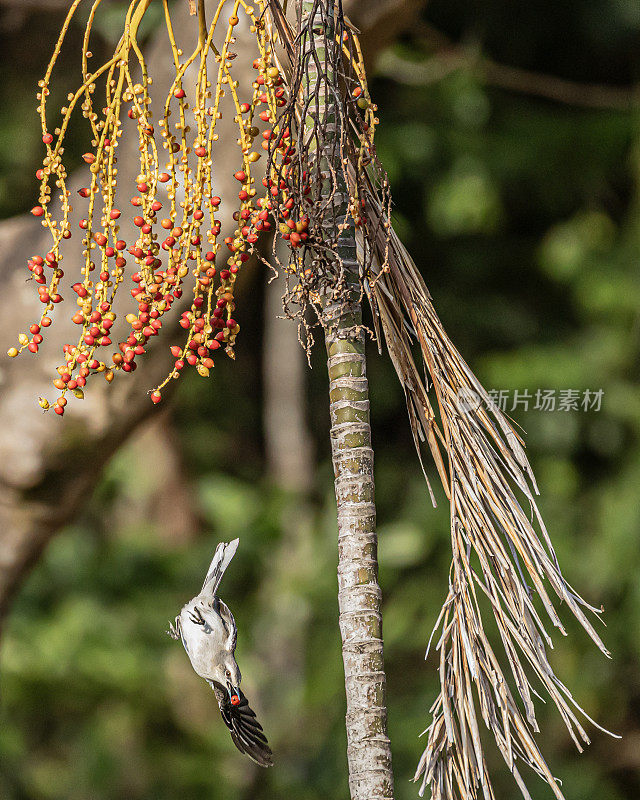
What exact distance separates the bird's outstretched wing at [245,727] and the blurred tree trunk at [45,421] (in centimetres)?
67

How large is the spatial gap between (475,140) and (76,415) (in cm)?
193

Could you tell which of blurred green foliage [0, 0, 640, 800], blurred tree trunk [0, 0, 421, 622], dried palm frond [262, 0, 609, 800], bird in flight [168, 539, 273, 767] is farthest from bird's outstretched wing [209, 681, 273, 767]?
blurred green foliage [0, 0, 640, 800]

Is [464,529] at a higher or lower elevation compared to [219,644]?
higher

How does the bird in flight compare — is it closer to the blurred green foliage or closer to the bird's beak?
the bird's beak

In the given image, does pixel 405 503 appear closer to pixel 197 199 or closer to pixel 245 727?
pixel 245 727

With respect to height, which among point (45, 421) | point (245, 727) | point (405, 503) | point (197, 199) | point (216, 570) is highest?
point (405, 503)

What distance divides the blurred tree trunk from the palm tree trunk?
25.6 inches

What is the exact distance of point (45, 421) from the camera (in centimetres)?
138

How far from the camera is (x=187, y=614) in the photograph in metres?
0.72

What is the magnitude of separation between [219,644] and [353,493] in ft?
0.53

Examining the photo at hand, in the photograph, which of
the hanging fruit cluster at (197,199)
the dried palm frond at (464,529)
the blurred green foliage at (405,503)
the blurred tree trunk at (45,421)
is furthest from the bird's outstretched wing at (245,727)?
the blurred green foliage at (405,503)

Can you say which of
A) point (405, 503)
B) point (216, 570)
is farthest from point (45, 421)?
point (405, 503)

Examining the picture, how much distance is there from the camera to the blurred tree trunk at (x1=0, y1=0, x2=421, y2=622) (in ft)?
4.48

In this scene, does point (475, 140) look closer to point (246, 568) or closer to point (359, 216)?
point (246, 568)
